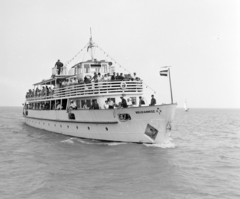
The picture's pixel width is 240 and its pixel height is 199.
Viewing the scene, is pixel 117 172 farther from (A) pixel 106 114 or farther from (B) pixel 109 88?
(B) pixel 109 88

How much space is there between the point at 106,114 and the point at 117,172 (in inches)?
239

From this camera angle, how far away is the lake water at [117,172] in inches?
349

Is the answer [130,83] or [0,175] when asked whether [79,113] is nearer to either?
[130,83]

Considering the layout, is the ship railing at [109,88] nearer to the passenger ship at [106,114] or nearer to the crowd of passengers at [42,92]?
the passenger ship at [106,114]

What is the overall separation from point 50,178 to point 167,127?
8086 millimetres

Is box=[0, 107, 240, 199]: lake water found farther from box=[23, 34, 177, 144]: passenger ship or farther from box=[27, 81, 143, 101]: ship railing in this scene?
box=[27, 81, 143, 101]: ship railing

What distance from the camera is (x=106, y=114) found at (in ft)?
54.7

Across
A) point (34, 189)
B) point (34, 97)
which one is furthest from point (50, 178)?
point (34, 97)

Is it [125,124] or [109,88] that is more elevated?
[109,88]

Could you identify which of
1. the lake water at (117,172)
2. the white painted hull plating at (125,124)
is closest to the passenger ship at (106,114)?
the white painted hull plating at (125,124)

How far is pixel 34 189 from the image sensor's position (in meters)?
9.14

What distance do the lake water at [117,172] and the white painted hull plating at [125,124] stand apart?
60 centimetres

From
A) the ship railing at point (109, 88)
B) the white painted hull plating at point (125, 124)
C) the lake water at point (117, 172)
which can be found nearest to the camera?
the lake water at point (117, 172)

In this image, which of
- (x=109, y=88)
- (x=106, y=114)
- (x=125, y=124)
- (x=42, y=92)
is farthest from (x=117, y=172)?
(x=42, y=92)
